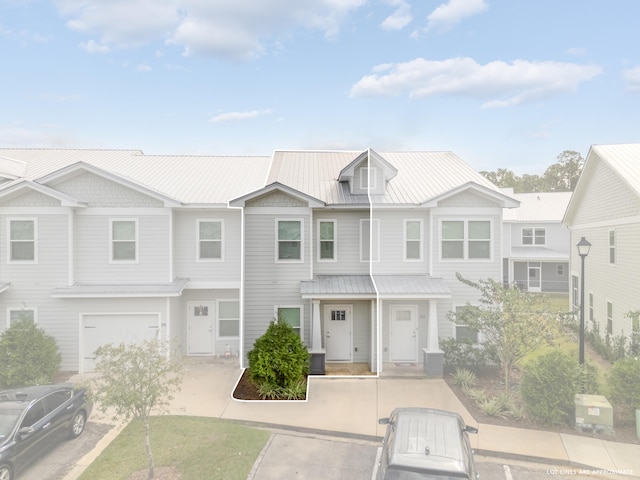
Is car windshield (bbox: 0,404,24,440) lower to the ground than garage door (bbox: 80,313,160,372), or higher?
lower

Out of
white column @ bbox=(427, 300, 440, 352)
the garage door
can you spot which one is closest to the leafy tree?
white column @ bbox=(427, 300, 440, 352)

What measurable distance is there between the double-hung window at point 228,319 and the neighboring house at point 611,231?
35.8ft

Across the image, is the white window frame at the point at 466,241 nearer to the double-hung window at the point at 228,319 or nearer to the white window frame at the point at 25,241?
the double-hung window at the point at 228,319

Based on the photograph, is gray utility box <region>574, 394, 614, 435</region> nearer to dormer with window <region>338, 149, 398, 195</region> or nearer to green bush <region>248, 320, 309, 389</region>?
green bush <region>248, 320, 309, 389</region>

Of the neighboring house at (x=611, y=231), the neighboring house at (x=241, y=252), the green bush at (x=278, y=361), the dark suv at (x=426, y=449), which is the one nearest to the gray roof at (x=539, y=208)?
the neighboring house at (x=611, y=231)

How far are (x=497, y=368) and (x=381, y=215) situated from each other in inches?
A: 204

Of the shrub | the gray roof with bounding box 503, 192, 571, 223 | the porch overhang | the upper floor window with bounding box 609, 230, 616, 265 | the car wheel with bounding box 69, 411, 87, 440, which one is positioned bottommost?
the car wheel with bounding box 69, 411, 87, 440

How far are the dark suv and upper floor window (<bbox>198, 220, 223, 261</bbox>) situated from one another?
23.5 ft

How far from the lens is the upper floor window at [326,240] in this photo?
34.9ft

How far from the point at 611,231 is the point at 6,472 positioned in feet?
48.4

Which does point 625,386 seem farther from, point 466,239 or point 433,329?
point 466,239

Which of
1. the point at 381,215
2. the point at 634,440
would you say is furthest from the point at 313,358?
the point at 634,440

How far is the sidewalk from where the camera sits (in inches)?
249

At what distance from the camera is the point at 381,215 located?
32.8 feet
